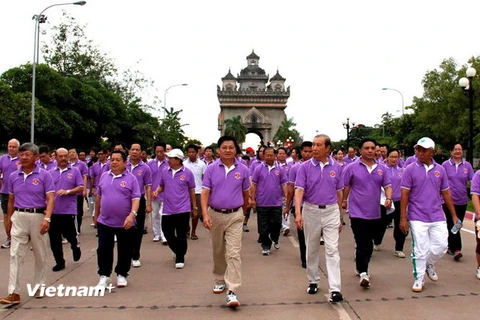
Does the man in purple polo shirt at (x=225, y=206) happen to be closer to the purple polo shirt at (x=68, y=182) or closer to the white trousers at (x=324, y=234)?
the white trousers at (x=324, y=234)

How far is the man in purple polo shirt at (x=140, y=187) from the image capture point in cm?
842

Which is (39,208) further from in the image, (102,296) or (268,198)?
(268,198)

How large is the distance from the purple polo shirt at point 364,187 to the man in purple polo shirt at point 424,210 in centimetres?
35

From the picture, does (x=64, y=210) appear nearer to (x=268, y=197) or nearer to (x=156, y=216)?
(x=156, y=216)

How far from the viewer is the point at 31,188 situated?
6.35 meters

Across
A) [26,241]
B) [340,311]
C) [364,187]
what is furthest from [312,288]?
[26,241]

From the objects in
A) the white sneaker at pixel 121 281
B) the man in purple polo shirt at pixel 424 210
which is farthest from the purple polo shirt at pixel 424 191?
the white sneaker at pixel 121 281

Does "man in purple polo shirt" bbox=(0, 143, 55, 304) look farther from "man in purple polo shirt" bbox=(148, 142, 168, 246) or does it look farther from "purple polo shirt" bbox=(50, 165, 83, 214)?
"man in purple polo shirt" bbox=(148, 142, 168, 246)

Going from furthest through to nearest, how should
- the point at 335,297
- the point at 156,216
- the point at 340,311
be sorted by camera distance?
1. the point at 156,216
2. the point at 335,297
3. the point at 340,311

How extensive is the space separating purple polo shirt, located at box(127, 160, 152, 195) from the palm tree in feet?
256

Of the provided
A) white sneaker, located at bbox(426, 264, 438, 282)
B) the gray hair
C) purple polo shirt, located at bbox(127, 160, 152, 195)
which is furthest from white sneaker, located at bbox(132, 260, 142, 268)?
white sneaker, located at bbox(426, 264, 438, 282)

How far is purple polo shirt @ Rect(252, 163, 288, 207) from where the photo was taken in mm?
9641

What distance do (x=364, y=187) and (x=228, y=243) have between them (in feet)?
6.96

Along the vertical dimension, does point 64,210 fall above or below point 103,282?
above
